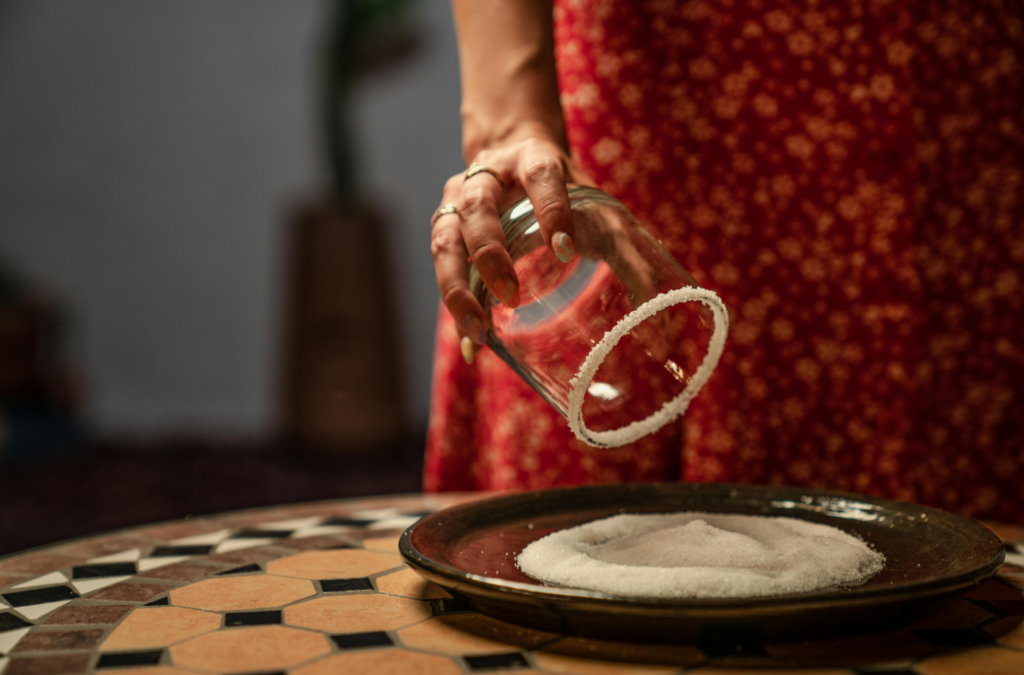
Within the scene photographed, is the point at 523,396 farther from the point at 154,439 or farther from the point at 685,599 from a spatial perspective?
the point at 154,439

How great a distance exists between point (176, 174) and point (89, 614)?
3.72 metres

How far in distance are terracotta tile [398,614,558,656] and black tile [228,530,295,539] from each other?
0.27 meters

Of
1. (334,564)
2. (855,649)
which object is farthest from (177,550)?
(855,649)

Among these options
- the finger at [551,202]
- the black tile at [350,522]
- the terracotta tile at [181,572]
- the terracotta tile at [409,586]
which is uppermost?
the finger at [551,202]

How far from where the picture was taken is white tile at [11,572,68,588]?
566 mm

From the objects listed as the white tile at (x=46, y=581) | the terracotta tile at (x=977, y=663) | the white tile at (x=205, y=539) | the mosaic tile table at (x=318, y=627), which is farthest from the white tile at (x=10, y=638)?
the terracotta tile at (x=977, y=663)

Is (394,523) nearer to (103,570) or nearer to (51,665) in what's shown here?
(103,570)

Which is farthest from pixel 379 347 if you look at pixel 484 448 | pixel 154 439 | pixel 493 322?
pixel 493 322

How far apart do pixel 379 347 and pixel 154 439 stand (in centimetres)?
126

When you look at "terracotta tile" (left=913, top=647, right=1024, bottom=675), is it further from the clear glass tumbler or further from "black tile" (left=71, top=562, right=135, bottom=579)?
"black tile" (left=71, top=562, right=135, bottom=579)

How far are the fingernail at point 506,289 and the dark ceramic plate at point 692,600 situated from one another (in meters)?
0.16

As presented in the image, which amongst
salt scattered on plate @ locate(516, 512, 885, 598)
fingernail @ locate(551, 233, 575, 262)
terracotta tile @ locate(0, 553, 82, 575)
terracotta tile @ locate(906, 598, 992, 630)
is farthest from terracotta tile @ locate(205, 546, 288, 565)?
terracotta tile @ locate(906, 598, 992, 630)

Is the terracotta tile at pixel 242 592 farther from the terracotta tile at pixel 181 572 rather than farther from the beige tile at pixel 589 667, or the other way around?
the beige tile at pixel 589 667

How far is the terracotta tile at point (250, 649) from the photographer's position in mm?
414
